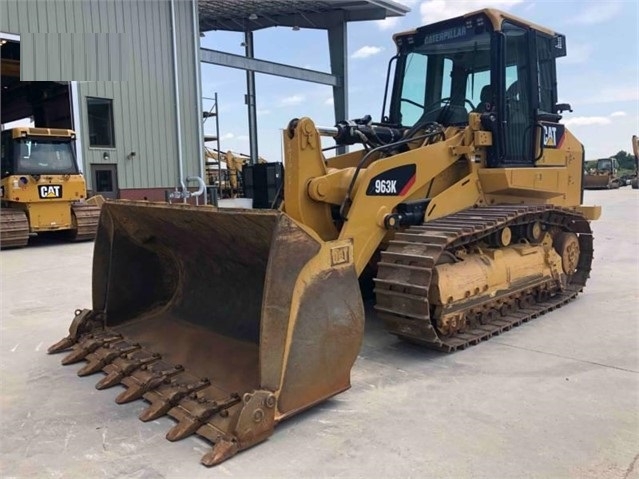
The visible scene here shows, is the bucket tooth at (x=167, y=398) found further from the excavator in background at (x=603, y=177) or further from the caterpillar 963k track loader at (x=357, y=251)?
the excavator in background at (x=603, y=177)

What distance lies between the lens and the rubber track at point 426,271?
4090 mm

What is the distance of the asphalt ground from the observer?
8.95 ft

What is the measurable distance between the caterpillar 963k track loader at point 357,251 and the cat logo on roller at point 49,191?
27.5 ft

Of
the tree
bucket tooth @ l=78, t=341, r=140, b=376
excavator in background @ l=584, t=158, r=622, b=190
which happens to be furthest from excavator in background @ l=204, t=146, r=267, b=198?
the tree

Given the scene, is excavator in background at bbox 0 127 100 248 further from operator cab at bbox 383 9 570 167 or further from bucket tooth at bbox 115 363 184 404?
bucket tooth at bbox 115 363 184 404

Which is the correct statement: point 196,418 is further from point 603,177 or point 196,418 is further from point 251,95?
point 603,177

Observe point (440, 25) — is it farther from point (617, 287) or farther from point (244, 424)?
point (244, 424)

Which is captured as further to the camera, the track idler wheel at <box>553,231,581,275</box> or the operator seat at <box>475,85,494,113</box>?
the track idler wheel at <box>553,231,581,275</box>

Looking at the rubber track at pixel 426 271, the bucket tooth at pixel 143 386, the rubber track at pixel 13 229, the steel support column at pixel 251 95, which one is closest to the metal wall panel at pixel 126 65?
the rubber track at pixel 13 229

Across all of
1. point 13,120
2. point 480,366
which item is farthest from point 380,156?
point 13,120

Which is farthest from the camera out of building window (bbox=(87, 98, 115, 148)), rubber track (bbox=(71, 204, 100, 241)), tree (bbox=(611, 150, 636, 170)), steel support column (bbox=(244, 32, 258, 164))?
tree (bbox=(611, 150, 636, 170))

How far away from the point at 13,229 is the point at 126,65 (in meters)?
5.92

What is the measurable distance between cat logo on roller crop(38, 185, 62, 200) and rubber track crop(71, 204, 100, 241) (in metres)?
0.49

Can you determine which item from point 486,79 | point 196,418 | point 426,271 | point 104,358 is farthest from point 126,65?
point 196,418
